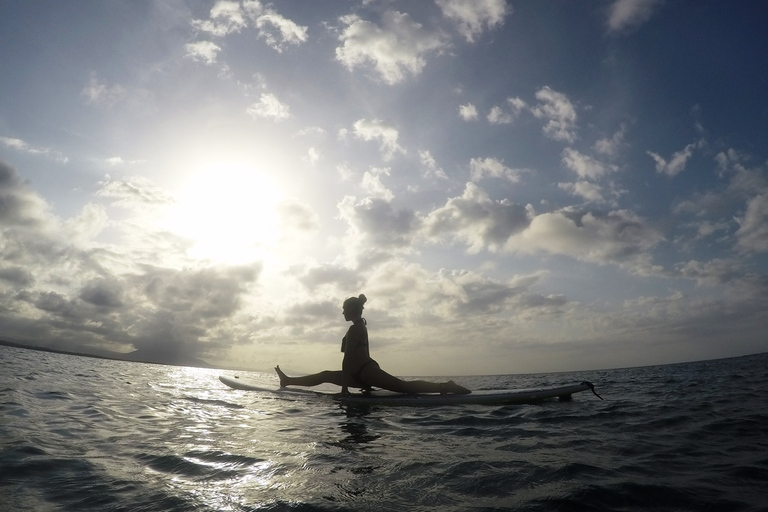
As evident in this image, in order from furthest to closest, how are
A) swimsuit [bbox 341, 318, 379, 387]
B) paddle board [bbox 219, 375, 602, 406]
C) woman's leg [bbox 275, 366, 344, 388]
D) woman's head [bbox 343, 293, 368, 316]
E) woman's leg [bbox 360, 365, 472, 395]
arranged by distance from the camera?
woman's leg [bbox 275, 366, 344, 388] < woman's head [bbox 343, 293, 368, 316] < swimsuit [bbox 341, 318, 379, 387] < woman's leg [bbox 360, 365, 472, 395] < paddle board [bbox 219, 375, 602, 406]

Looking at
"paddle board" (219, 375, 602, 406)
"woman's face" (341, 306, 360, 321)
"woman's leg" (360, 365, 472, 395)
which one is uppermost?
"woman's face" (341, 306, 360, 321)

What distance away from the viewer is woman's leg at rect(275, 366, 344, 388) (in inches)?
472

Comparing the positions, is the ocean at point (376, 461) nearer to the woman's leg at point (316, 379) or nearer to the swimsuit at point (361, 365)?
the swimsuit at point (361, 365)

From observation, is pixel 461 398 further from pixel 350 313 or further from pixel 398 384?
pixel 350 313

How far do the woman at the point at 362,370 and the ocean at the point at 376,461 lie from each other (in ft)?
10.0

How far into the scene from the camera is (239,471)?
400 cm

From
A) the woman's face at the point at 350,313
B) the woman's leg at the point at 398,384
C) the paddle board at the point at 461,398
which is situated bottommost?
the paddle board at the point at 461,398

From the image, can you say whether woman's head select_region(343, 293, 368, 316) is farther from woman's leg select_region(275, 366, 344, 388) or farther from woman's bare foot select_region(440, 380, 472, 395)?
woman's bare foot select_region(440, 380, 472, 395)

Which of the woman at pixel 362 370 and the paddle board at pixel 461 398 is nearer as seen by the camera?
the paddle board at pixel 461 398

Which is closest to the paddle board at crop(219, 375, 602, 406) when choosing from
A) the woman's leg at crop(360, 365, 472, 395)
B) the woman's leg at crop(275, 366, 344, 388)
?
the woman's leg at crop(360, 365, 472, 395)

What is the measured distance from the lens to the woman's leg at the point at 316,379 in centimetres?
1199

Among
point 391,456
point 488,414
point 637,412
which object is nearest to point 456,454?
point 391,456

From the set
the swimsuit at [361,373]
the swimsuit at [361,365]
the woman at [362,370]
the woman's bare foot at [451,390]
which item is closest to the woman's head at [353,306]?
the woman at [362,370]

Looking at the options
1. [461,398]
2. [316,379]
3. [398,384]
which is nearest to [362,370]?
[398,384]
